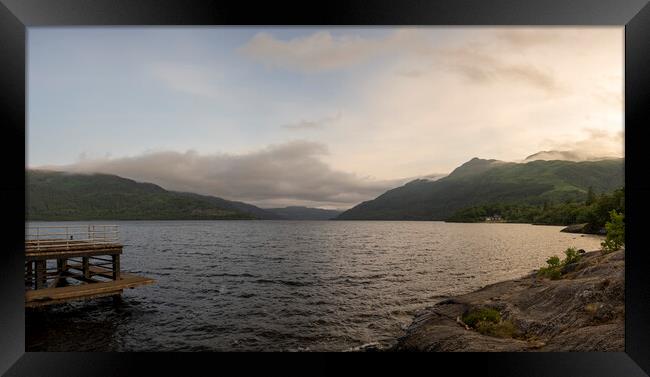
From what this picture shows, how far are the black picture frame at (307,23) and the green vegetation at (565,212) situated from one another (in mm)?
44165

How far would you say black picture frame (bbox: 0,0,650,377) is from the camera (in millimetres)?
6055

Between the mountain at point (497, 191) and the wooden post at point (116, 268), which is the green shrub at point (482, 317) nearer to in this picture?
the wooden post at point (116, 268)

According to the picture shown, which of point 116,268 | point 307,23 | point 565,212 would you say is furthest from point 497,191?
point 307,23

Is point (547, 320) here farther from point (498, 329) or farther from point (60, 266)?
point (60, 266)

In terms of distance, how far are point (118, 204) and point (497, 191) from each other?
192 metres

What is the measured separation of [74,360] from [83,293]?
7720mm

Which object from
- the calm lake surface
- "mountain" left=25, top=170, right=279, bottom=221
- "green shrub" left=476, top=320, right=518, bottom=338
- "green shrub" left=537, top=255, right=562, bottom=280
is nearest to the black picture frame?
"green shrub" left=476, top=320, right=518, bottom=338

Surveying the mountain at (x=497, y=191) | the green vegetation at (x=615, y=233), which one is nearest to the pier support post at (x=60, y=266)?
the green vegetation at (x=615, y=233)

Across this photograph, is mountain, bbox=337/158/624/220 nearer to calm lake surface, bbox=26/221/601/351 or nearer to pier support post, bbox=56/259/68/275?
calm lake surface, bbox=26/221/601/351

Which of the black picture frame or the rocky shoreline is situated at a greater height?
the black picture frame

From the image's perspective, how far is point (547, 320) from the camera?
33.5 feet

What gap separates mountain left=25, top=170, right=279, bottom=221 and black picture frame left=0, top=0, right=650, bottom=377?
157386 millimetres

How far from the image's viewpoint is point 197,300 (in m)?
19.6

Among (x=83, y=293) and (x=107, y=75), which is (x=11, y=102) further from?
(x=107, y=75)
